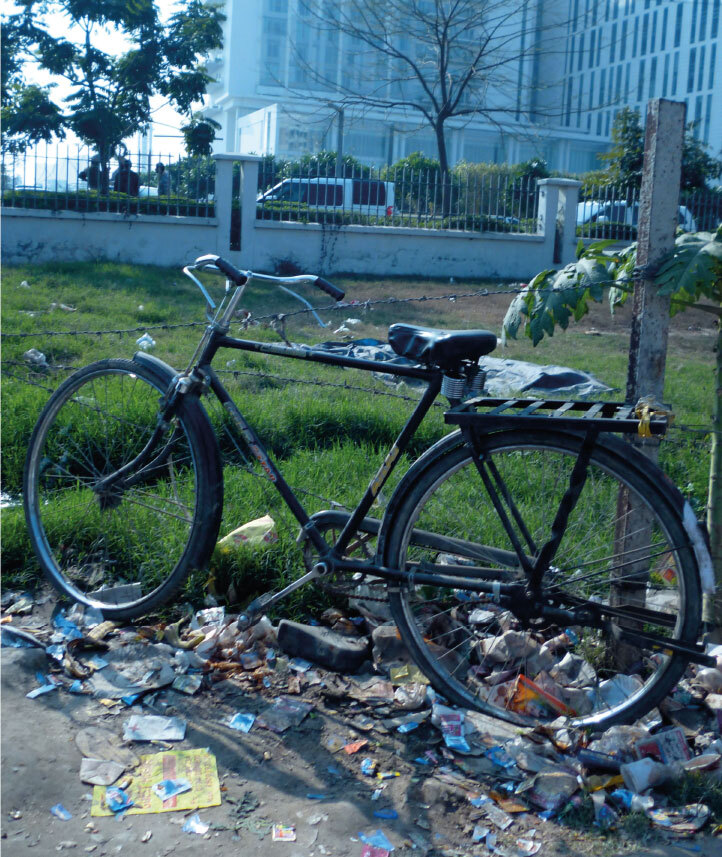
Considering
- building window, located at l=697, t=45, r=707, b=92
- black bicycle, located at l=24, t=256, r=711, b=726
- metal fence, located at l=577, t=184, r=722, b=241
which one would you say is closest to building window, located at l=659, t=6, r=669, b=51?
building window, located at l=697, t=45, r=707, b=92

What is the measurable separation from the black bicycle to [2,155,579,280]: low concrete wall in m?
12.7

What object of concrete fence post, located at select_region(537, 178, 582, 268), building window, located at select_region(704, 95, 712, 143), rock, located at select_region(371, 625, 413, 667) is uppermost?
building window, located at select_region(704, 95, 712, 143)

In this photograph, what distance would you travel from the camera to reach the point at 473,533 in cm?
344

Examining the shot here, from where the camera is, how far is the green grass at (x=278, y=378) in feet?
14.1

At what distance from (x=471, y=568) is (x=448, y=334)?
75cm

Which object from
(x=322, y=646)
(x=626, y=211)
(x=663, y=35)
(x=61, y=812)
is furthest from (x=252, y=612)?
(x=663, y=35)

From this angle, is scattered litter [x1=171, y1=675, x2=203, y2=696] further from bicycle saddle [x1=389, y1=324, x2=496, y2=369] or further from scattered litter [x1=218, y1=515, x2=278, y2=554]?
bicycle saddle [x1=389, y1=324, x2=496, y2=369]

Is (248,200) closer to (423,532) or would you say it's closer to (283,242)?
(283,242)

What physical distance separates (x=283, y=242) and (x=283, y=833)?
15.5 m

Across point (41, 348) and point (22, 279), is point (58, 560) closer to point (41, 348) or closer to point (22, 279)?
point (41, 348)

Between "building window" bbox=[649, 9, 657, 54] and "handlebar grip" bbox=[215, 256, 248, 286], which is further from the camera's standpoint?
"building window" bbox=[649, 9, 657, 54]

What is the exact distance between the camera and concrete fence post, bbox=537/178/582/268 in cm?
1838

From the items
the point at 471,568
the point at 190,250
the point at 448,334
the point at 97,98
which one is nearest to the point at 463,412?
the point at 448,334

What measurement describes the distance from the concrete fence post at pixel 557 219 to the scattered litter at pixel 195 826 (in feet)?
55.2
